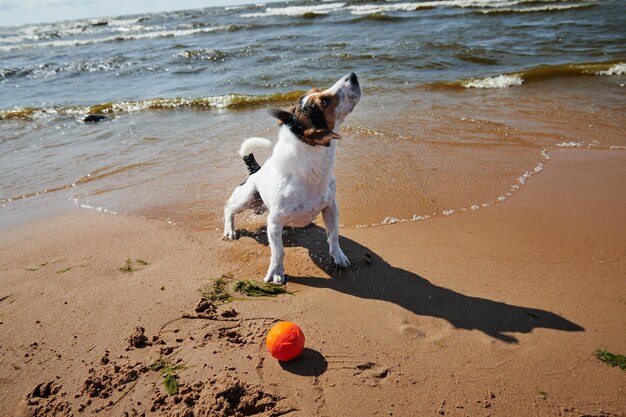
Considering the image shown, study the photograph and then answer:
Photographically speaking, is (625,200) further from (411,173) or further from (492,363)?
(492,363)

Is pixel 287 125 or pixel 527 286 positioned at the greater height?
pixel 287 125

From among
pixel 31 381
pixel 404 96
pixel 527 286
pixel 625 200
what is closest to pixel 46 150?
pixel 31 381

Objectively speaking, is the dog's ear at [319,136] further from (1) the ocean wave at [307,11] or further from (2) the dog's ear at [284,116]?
(1) the ocean wave at [307,11]

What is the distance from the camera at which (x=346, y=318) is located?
3.22m

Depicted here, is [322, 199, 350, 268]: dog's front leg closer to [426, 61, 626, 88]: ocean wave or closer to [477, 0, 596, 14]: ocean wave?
[426, 61, 626, 88]: ocean wave

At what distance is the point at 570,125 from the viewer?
7105mm

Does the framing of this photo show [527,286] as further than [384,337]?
Yes

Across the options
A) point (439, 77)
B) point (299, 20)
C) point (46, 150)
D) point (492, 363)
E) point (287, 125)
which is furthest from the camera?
point (299, 20)

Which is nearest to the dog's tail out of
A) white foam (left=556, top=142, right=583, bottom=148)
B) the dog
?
the dog

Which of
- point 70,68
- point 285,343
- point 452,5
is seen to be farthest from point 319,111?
point 452,5

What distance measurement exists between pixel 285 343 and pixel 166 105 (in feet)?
32.9

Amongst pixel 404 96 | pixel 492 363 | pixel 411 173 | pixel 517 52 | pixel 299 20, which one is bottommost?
pixel 492 363

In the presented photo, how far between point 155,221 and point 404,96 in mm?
6922

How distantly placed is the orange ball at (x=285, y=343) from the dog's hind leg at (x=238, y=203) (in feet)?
6.31
